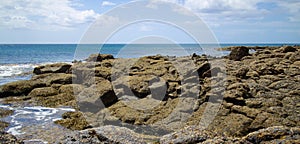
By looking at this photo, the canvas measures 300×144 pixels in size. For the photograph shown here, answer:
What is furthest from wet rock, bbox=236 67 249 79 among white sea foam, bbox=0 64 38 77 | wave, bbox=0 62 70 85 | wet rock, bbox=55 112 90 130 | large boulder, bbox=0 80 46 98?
white sea foam, bbox=0 64 38 77

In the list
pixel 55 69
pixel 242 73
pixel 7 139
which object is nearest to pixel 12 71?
pixel 55 69

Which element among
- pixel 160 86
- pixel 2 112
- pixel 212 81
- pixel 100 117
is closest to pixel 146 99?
pixel 160 86

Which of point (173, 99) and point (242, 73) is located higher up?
point (242, 73)

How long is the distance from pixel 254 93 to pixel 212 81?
8.05ft

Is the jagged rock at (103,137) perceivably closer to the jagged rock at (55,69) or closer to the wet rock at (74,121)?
the wet rock at (74,121)

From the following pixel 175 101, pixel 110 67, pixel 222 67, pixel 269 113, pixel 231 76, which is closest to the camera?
pixel 269 113

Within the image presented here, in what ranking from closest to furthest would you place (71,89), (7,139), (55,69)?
(7,139)
(71,89)
(55,69)

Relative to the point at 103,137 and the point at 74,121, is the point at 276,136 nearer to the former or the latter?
the point at 103,137

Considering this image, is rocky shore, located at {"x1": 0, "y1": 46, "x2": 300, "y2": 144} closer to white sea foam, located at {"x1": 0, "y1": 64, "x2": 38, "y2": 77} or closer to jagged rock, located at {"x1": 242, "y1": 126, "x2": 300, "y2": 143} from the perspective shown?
jagged rock, located at {"x1": 242, "y1": 126, "x2": 300, "y2": 143}

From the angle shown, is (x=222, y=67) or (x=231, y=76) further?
(x=222, y=67)

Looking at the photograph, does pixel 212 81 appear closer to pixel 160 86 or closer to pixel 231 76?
pixel 231 76

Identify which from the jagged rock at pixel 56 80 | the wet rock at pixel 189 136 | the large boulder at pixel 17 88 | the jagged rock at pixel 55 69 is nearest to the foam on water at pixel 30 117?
the large boulder at pixel 17 88

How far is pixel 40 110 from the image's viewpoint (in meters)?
18.7

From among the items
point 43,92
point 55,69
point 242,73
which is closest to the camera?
point 242,73
